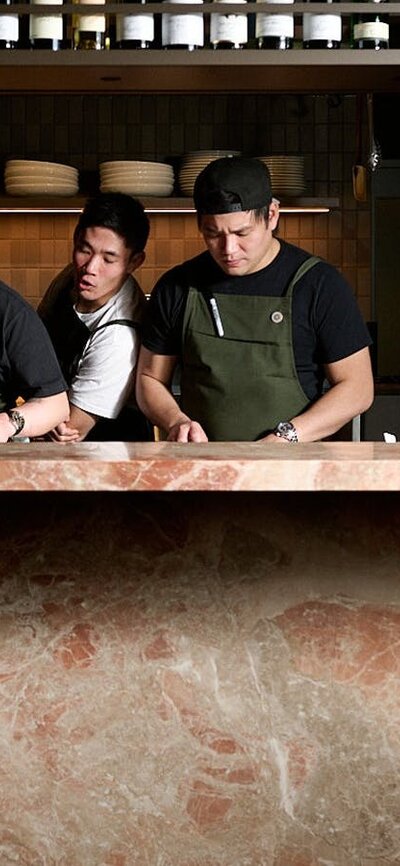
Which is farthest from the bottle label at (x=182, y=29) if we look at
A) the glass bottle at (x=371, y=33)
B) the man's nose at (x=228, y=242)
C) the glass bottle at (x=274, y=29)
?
the man's nose at (x=228, y=242)

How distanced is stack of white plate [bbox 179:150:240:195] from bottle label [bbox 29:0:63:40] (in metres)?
1.84

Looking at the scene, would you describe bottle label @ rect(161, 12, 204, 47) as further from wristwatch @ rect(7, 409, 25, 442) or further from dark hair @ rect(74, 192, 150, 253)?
wristwatch @ rect(7, 409, 25, 442)

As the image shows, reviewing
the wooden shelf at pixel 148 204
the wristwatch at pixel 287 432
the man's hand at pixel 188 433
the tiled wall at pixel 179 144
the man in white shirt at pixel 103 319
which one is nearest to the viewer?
the man's hand at pixel 188 433

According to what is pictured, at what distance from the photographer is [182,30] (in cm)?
259

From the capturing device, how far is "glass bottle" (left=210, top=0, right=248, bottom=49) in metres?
2.61

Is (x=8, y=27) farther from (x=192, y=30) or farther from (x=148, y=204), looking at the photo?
(x=148, y=204)

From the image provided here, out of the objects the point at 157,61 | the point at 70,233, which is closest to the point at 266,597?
the point at 157,61

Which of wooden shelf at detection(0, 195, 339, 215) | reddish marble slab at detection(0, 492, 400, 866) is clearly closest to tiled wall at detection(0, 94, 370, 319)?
wooden shelf at detection(0, 195, 339, 215)

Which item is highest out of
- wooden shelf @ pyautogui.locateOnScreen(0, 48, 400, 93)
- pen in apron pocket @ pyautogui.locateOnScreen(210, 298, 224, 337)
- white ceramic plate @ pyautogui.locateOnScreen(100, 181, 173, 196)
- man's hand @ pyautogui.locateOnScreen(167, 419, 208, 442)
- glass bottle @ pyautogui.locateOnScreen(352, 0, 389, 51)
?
glass bottle @ pyautogui.locateOnScreen(352, 0, 389, 51)

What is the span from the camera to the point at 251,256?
2.53m

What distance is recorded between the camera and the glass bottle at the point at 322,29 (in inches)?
103

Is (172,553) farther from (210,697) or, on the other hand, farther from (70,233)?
(70,233)

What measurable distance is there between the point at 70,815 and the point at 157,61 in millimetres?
1519

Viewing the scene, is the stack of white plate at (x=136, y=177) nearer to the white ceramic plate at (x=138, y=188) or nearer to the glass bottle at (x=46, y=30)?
the white ceramic plate at (x=138, y=188)
